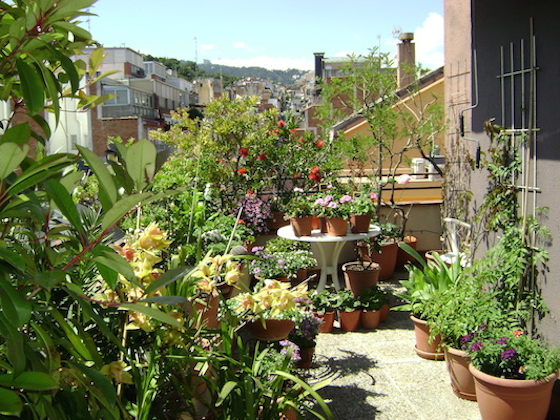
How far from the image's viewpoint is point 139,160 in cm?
84

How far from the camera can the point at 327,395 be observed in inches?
157

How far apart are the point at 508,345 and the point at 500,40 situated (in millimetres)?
2479

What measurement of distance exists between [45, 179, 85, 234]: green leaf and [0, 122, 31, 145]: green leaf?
7cm

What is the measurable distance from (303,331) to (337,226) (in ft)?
5.54

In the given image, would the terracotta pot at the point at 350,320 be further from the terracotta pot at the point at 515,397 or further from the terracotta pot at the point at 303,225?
the terracotta pot at the point at 515,397

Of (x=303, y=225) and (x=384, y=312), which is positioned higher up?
(x=303, y=225)

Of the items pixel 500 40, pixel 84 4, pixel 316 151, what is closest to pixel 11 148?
pixel 84 4

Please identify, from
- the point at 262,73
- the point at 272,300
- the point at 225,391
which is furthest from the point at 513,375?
the point at 262,73

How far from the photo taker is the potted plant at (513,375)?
10.6 feet

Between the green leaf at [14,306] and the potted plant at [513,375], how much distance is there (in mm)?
3135

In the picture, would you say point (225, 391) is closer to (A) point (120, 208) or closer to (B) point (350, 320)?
(A) point (120, 208)

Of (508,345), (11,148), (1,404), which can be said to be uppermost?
(11,148)

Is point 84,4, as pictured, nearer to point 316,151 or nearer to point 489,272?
point 489,272

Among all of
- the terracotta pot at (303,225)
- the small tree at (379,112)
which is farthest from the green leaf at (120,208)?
the small tree at (379,112)
